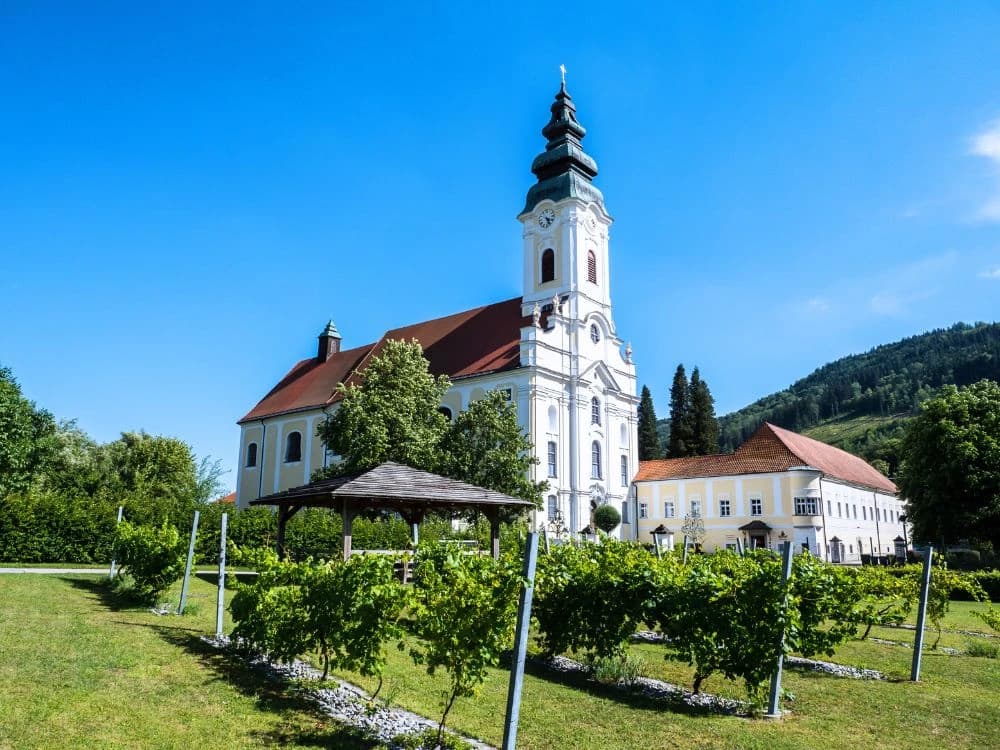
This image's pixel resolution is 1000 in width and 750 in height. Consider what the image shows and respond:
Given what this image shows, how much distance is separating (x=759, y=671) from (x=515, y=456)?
81.0 feet

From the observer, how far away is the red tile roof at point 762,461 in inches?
1761

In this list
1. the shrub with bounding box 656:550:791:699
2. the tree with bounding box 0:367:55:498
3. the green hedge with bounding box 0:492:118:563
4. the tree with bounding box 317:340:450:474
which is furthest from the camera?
the tree with bounding box 0:367:55:498

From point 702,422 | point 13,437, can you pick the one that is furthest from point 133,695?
point 702,422

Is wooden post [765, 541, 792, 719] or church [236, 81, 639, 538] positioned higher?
church [236, 81, 639, 538]

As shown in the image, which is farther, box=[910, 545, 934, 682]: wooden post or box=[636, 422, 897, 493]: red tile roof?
box=[636, 422, 897, 493]: red tile roof

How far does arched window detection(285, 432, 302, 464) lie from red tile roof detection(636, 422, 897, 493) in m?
24.4

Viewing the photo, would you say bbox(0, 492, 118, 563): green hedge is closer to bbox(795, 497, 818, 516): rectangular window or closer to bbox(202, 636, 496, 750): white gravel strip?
bbox(202, 636, 496, 750): white gravel strip

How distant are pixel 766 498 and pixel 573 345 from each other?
50.1 ft

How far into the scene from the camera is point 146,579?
1457 centimetres

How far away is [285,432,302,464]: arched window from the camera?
52.2m

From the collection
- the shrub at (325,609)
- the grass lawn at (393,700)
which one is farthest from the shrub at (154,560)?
the shrub at (325,609)

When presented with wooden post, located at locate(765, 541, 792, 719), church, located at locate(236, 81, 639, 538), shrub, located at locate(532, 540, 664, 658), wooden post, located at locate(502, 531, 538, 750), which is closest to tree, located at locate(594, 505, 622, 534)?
church, located at locate(236, 81, 639, 538)

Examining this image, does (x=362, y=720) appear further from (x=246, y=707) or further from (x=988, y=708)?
(x=988, y=708)

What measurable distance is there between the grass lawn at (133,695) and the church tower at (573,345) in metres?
32.0
